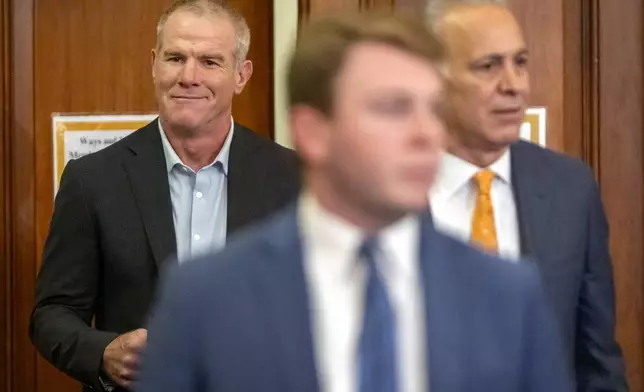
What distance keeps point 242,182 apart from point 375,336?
894 millimetres

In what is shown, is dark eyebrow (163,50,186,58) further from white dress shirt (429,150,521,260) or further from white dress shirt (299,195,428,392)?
white dress shirt (299,195,428,392)

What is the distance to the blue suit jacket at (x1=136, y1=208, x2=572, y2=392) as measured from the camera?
26.9 inches

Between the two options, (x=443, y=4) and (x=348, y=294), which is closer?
(x=348, y=294)

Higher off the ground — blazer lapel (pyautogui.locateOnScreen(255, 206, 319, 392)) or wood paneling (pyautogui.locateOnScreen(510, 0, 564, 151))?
wood paneling (pyautogui.locateOnScreen(510, 0, 564, 151))

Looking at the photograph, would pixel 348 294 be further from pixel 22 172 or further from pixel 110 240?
pixel 22 172

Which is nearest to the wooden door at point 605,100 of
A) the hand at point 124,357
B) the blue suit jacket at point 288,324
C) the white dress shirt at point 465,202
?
the white dress shirt at point 465,202

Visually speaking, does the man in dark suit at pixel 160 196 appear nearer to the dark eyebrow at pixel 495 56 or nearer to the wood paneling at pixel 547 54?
the dark eyebrow at pixel 495 56

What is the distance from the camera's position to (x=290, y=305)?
691 millimetres

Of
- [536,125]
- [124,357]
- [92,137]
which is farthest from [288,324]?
[92,137]

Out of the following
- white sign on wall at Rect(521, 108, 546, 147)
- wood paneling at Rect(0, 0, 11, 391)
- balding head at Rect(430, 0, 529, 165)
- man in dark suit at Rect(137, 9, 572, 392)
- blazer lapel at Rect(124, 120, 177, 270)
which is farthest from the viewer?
wood paneling at Rect(0, 0, 11, 391)

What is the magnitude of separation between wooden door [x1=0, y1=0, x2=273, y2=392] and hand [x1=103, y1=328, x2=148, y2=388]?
3.05 ft

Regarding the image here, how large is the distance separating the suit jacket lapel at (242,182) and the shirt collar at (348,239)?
0.79 meters

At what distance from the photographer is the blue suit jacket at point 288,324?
683mm

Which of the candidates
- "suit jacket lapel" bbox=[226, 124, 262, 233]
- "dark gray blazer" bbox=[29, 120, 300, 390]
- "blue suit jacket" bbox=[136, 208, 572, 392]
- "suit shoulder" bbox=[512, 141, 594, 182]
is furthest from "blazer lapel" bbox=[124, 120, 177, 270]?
"blue suit jacket" bbox=[136, 208, 572, 392]
